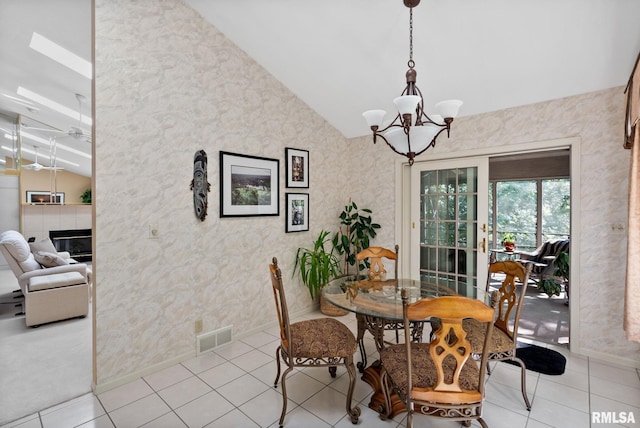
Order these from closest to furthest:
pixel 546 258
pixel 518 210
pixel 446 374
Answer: pixel 446 374, pixel 546 258, pixel 518 210

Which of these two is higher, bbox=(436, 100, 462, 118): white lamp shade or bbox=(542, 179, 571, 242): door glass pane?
bbox=(436, 100, 462, 118): white lamp shade

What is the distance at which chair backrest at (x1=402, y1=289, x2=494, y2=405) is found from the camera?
1386 mm

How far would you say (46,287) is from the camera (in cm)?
351

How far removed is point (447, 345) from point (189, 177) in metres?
2.48

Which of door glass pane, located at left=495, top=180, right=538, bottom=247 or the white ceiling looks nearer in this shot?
the white ceiling

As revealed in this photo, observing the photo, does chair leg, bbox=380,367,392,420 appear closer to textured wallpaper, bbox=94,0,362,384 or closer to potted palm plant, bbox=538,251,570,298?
textured wallpaper, bbox=94,0,362,384

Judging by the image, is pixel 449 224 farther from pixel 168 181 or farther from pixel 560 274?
pixel 168 181

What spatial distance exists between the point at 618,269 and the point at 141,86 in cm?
441

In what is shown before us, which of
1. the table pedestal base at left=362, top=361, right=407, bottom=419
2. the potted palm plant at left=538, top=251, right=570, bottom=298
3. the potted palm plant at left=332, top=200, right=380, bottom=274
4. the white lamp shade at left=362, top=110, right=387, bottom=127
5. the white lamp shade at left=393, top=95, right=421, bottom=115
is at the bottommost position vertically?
the table pedestal base at left=362, top=361, right=407, bottom=419

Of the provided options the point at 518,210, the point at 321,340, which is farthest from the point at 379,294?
the point at 518,210

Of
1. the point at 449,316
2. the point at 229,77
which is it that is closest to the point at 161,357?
the point at 449,316

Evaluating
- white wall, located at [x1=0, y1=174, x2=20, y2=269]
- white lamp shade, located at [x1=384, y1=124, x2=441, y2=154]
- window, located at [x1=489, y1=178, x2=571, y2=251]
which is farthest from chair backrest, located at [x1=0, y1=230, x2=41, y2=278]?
window, located at [x1=489, y1=178, x2=571, y2=251]

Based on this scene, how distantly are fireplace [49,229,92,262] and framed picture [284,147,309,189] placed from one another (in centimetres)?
714

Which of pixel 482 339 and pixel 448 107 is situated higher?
pixel 448 107
